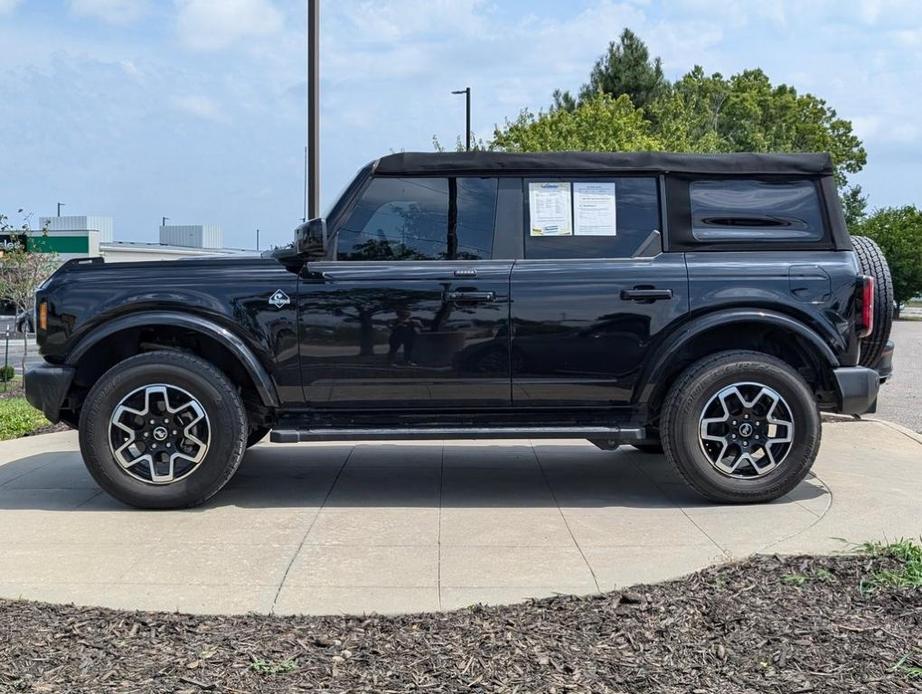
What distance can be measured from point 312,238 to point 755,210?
256cm

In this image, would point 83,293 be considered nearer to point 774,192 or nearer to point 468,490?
point 468,490

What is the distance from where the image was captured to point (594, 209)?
571cm

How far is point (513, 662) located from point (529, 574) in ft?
3.38

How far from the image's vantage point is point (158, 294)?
5457mm

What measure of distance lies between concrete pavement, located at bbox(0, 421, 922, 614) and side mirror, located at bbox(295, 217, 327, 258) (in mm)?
1457

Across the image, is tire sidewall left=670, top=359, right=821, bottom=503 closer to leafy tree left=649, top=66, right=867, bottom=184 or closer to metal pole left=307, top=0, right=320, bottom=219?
metal pole left=307, top=0, right=320, bottom=219

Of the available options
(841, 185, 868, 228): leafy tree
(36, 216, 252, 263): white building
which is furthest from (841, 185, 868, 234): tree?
(36, 216, 252, 263): white building

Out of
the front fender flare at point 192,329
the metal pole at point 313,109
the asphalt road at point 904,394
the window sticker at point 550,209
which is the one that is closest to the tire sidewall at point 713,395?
the window sticker at point 550,209

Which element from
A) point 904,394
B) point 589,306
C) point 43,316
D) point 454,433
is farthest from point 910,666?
point 904,394

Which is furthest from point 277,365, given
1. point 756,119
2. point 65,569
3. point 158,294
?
point 756,119

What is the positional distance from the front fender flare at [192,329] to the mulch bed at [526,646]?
1849 millimetres

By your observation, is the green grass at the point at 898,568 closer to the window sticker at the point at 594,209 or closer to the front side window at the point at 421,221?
the window sticker at the point at 594,209

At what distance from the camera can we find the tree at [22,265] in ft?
60.5

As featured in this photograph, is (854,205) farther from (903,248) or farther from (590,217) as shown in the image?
(590,217)
